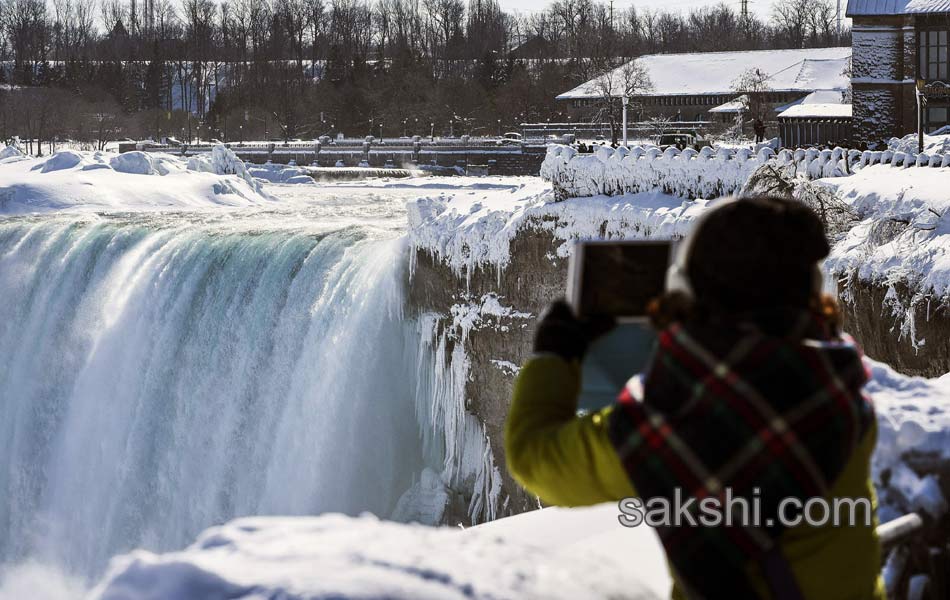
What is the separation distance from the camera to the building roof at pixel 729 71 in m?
50.8

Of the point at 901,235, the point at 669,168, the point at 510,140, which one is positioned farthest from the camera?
the point at 510,140

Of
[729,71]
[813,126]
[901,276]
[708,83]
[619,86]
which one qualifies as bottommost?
[901,276]

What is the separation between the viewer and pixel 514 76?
217ft

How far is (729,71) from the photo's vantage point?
179ft

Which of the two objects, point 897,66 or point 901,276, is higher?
point 897,66

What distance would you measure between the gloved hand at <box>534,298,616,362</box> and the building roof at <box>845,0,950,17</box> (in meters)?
25.8

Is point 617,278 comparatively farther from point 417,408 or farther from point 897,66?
point 897,66

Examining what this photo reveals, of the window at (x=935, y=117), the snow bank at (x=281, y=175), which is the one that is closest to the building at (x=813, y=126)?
the window at (x=935, y=117)

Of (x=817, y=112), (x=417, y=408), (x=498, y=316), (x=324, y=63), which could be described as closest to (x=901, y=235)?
(x=498, y=316)

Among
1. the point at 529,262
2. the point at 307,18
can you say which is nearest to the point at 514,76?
the point at 307,18

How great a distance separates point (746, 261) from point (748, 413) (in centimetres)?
26

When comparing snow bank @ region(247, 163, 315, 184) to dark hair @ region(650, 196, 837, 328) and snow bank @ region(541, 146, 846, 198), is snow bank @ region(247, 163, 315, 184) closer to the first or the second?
snow bank @ region(541, 146, 846, 198)

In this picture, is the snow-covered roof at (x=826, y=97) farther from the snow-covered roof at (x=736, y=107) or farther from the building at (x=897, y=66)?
the building at (x=897, y=66)

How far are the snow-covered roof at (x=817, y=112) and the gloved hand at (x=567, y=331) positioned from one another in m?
26.8
